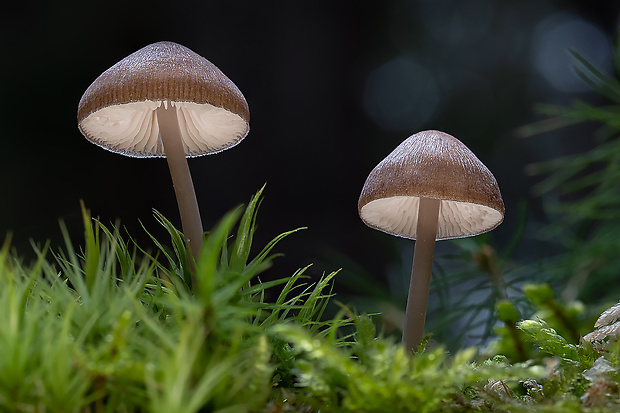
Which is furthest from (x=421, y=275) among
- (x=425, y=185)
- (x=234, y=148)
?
(x=234, y=148)

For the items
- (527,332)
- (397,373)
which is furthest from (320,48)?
(397,373)

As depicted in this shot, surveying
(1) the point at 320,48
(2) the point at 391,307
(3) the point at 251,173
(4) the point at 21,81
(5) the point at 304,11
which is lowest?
(2) the point at 391,307

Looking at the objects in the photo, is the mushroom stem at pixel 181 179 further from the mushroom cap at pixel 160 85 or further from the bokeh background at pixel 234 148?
the bokeh background at pixel 234 148

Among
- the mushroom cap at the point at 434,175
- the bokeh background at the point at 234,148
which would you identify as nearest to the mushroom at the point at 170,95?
the mushroom cap at the point at 434,175

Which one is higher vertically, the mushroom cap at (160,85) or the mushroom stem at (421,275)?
the mushroom cap at (160,85)

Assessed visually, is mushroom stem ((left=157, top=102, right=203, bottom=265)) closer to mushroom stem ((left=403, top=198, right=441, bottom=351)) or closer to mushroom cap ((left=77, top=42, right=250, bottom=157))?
mushroom cap ((left=77, top=42, right=250, bottom=157))

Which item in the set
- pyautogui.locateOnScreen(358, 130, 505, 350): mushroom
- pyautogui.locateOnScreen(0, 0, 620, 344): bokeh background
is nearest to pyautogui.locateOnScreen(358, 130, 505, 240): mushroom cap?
pyautogui.locateOnScreen(358, 130, 505, 350): mushroom

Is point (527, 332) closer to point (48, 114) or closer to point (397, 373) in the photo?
point (397, 373)

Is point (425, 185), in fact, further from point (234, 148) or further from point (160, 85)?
point (234, 148)
